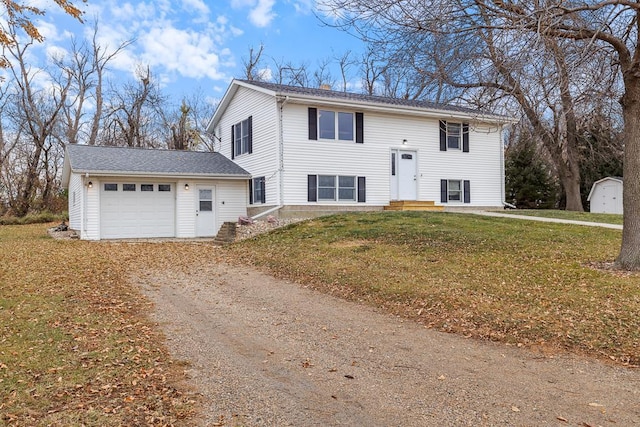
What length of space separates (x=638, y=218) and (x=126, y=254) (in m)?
11.9

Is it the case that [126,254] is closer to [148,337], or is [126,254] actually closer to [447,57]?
[148,337]

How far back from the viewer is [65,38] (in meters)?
32.3

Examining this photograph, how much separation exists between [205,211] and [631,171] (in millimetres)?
14154

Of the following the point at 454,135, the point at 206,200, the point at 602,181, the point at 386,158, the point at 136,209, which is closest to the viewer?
the point at 136,209

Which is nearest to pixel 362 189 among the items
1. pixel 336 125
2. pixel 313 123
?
pixel 336 125

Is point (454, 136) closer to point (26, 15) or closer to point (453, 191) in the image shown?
point (453, 191)

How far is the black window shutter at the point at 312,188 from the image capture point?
16766 mm

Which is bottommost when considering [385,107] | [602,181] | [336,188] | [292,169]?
[336,188]

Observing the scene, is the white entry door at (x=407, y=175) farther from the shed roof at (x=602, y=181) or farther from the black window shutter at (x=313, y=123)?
the shed roof at (x=602, y=181)

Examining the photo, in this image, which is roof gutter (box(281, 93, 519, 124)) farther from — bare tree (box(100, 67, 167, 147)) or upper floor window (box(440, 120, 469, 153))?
bare tree (box(100, 67, 167, 147))

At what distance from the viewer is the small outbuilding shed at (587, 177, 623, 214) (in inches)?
1017

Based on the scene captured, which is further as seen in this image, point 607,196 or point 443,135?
point 607,196

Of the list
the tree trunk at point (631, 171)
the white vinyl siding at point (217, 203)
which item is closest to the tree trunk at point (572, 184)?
the white vinyl siding at point (217, 203)

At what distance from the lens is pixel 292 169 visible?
16.5 metres
